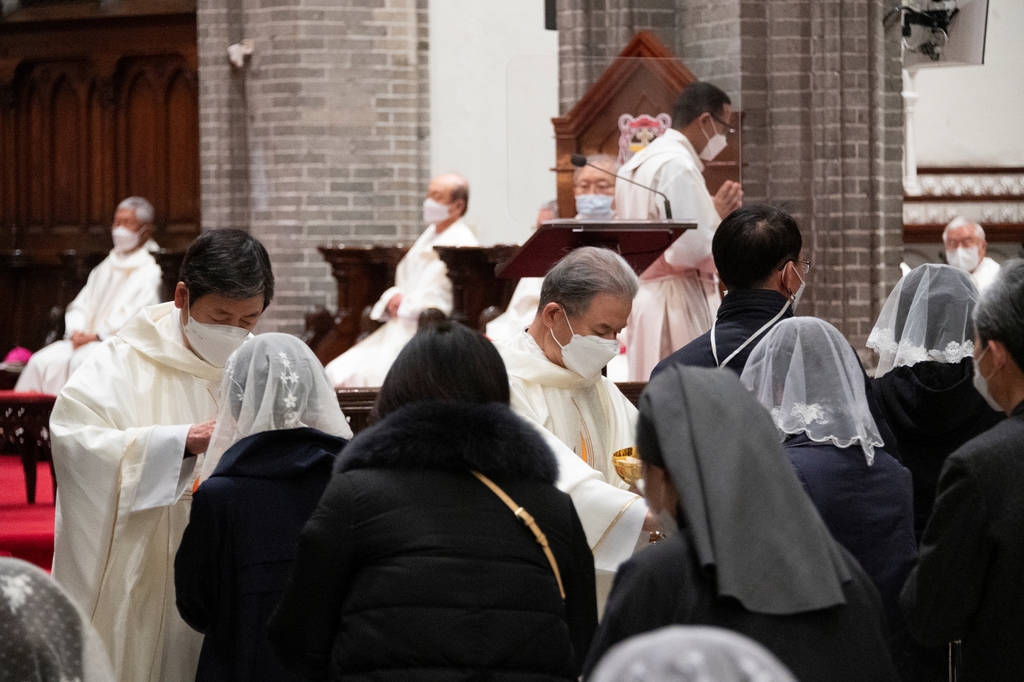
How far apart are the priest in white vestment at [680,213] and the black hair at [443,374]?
14.2 ft

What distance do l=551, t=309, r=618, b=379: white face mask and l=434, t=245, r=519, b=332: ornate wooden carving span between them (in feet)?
19.4

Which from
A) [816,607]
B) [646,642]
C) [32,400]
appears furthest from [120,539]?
[32,400]

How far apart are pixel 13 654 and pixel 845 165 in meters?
7.41

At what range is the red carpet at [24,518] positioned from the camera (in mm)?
6844

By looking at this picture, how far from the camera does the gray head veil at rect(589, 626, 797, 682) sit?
140cm

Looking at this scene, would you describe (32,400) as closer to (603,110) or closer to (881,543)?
(603,110)

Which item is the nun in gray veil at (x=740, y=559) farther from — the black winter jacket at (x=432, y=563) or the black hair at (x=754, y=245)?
the black hair at (x=754, y=245)

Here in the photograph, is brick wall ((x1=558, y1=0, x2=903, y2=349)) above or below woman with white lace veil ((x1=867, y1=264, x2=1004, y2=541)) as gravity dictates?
above

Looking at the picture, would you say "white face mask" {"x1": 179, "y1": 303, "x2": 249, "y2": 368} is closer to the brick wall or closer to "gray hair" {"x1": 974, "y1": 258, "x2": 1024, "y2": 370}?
"gray hair" {"x1": 974, "y1": 258, "x2": 1024, "y2": 370}

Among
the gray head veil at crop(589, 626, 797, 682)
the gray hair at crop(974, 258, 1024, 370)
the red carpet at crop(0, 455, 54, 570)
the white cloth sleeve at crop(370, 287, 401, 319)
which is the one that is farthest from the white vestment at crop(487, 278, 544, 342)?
the gray head veil at crop(589, 626, 797, 682)

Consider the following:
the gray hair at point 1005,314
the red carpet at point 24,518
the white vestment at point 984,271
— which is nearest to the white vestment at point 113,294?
the red carpet at point 24,518

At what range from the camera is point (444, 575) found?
2463mm

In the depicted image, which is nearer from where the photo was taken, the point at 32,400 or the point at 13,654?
the point at 13,654

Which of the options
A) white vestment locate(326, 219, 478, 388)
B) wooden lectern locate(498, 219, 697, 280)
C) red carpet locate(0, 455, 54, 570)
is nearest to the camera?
wooden lectern locate(498, 219, 697, 280)
